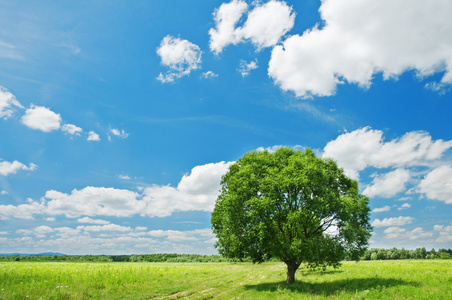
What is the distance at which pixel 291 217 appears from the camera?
1056 inches

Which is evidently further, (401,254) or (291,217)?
(401,254)

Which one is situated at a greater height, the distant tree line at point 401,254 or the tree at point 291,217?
the tree at point 291,217

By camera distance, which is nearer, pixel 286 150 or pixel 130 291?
pixel 130 291

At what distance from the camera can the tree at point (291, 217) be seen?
27.5m

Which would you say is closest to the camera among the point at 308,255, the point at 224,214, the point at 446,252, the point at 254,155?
the point at 308,255

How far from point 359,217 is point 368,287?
26.0 ft

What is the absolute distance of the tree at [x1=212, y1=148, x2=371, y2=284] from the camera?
27.5 metres

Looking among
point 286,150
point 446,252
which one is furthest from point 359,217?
point 446,252

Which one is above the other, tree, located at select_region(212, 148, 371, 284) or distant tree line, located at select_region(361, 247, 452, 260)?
tree, located at select_region(212, 148, 371, 284)

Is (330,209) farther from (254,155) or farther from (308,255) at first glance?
(254,155)

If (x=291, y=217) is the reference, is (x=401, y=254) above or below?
below

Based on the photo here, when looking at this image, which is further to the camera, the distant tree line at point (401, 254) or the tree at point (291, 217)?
the distant tree line at point (401, 254)

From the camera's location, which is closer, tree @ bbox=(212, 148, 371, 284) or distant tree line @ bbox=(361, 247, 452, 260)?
tree @ bbox=(212, 148, 371, 284)

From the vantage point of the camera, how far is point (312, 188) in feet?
94.1
